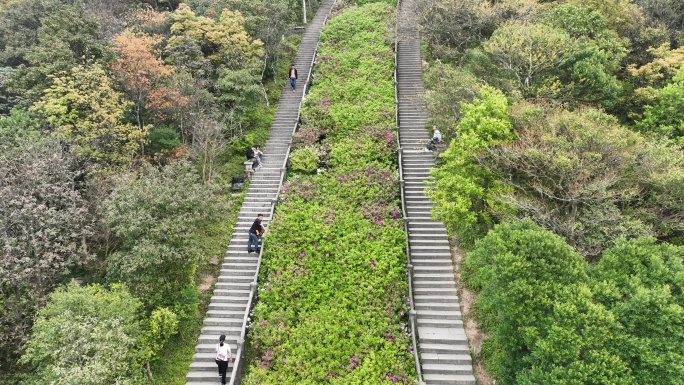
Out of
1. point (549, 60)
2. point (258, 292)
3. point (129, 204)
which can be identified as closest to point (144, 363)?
point (258, 292)

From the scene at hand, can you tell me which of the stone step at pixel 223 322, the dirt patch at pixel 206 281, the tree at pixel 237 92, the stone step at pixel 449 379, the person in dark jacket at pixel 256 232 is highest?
the tree at pixel 237 92

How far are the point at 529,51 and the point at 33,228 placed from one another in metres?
23.1

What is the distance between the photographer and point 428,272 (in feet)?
56.7

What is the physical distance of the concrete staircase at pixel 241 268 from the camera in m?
14.5

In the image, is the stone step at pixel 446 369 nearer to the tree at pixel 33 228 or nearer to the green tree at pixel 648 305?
the green tree at pixel 648 305

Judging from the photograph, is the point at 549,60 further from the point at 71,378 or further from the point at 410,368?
the point at 71,378

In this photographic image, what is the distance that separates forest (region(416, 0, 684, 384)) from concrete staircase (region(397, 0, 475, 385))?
0.83 meters

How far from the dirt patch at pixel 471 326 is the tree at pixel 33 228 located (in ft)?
48.6

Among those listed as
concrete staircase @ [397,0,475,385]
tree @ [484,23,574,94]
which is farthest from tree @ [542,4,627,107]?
concrete staircase @ [397,0,475,385]

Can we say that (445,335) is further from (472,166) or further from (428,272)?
(472,166)

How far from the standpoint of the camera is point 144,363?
13.6 meters

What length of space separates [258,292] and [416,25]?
24.7 metres

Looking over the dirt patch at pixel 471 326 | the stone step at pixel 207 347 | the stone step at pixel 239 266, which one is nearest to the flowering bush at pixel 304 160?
the stone step at pixel 239 266

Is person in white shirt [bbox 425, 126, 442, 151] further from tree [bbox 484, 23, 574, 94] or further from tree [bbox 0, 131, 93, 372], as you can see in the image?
tree [bbox 0, 131, 93, 372]
